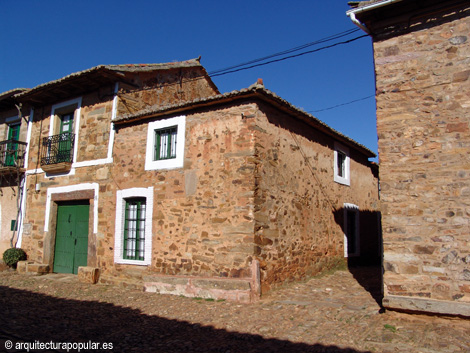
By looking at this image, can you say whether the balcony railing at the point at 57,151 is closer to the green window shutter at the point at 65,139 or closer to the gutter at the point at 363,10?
the green window shutter at the point at 65,139

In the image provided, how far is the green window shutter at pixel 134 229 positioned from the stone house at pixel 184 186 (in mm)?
33

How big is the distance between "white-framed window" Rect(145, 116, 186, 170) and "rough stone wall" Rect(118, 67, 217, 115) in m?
1.72

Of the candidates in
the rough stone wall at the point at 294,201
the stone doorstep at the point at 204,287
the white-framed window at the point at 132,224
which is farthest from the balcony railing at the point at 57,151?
the rough stone wall at the point at 294,201

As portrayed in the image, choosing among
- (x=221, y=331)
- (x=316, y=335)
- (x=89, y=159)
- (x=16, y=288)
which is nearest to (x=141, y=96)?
(x=89, y=159)

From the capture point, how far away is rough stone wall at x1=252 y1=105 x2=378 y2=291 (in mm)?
7793

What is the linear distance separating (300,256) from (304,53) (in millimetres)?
4744

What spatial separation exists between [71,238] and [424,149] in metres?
9.57

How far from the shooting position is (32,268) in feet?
35.6

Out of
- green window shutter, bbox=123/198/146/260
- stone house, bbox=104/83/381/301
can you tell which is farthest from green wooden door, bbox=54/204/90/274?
green window shutter, bbox=123/198/146/260

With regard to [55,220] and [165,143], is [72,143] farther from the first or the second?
[165,143]

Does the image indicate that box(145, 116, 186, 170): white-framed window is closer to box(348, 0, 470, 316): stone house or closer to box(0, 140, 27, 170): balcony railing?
box(348, 0, 470, 316): stone house

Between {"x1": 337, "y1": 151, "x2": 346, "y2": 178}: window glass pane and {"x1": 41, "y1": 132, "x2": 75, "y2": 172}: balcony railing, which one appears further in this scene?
{"x1": 337, "y1": 151, "x2": 346, "y2": 178}: window glass pane

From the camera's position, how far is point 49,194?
11.5 m

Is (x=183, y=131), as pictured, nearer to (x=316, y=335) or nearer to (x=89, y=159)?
(x=89, y=159)
